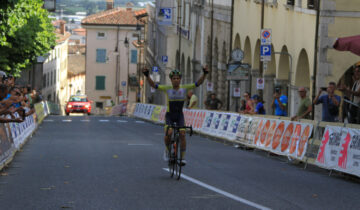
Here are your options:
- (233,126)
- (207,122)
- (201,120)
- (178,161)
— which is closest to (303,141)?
(178,161)

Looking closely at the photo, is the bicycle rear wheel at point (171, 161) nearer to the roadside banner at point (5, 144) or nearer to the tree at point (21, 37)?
the roadside banner at point (5, 144)

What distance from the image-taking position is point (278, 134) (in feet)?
67.5

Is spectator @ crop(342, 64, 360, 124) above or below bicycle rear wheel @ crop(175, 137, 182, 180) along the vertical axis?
above

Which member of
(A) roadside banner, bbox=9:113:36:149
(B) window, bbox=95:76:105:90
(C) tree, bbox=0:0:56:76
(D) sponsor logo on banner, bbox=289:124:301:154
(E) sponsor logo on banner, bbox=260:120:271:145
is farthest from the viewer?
(B) window, bbox=95:76:105:90

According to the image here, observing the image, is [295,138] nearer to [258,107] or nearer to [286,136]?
[286,136]

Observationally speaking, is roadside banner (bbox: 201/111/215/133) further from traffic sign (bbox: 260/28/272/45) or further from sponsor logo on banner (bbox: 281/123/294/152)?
sponsor logo on banner (bbox: 281/123/294/152)

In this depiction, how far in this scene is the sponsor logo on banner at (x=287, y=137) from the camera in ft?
63.6

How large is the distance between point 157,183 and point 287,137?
6.93 metres

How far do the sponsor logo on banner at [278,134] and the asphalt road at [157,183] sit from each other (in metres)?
0.39

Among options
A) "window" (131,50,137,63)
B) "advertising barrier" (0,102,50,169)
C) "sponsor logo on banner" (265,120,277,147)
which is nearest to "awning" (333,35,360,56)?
"sponsor logo on banner" (265,120,277,147)

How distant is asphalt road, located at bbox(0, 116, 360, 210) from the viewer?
1117 cm

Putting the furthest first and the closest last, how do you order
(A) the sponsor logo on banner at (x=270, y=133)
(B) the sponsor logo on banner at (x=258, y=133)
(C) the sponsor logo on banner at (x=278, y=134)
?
(B) the sponsor logo on banner at (x=258, y=133) < (A) the sponsor logo on banner at (x=270, y=133) < (C) the sponsor logo on banner at (x=278, y=134)

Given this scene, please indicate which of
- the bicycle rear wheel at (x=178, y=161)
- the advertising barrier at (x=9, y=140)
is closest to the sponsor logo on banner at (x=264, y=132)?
the advertising barrier at (x=9, y=140)

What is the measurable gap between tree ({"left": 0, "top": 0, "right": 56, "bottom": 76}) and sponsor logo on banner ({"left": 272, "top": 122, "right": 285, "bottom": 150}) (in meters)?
10.6
